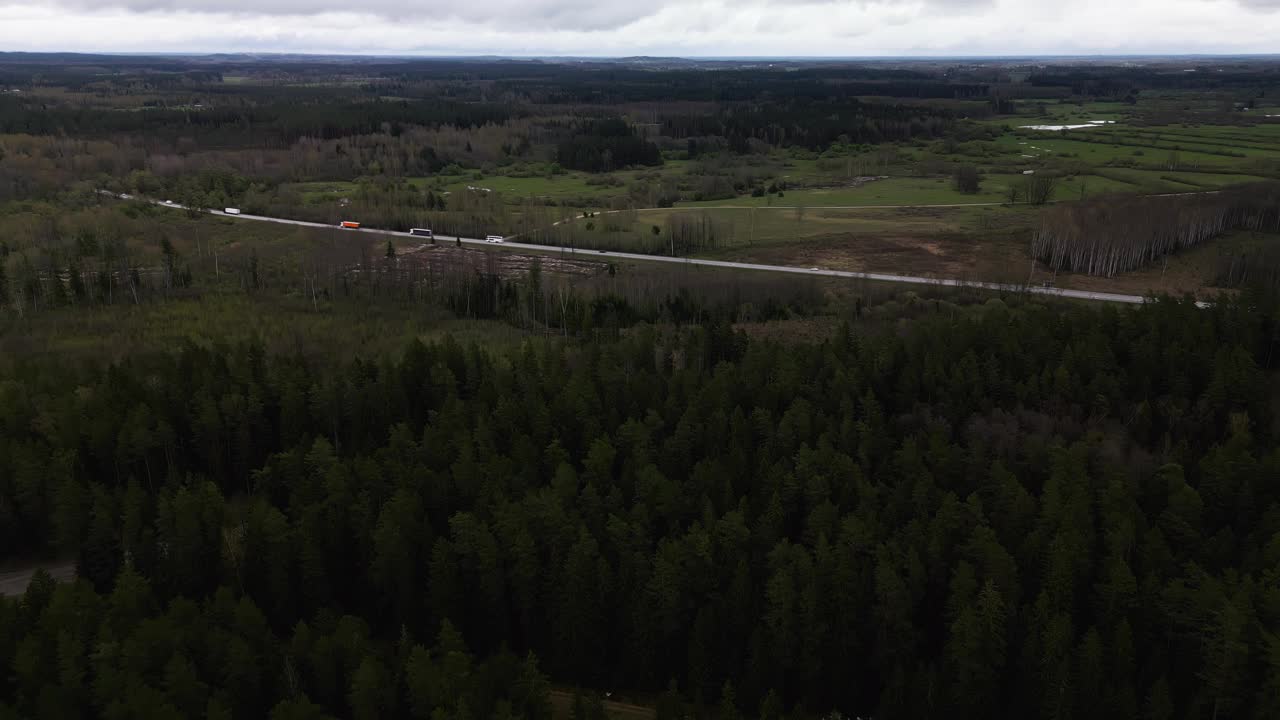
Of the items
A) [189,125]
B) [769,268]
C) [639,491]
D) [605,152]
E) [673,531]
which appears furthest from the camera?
[189,125]

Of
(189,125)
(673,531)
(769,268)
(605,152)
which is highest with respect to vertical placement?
(189,125)

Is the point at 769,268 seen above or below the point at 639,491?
above

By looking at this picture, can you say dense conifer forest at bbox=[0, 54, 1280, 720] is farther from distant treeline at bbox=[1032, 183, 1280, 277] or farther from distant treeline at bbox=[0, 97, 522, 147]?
distant treeline at bbox=[0, 97, 522, 147]

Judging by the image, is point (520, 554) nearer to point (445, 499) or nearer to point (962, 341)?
point (445, 499)

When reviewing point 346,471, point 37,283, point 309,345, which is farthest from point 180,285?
point 346,471

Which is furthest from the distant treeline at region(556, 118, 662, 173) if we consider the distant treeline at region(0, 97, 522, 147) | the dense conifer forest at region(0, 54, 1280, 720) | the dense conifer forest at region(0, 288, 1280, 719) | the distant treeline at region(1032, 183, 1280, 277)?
the dense conifer forest at region(0, 288, 1280, 719)

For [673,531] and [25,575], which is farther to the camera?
[25,575]

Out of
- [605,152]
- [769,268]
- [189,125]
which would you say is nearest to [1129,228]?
[769,268]

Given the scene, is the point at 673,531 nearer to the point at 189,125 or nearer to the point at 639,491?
the point at 639,491

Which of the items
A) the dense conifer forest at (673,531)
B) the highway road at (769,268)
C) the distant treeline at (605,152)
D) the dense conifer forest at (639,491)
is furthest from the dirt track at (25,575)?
the distant treeline at (605,152)
